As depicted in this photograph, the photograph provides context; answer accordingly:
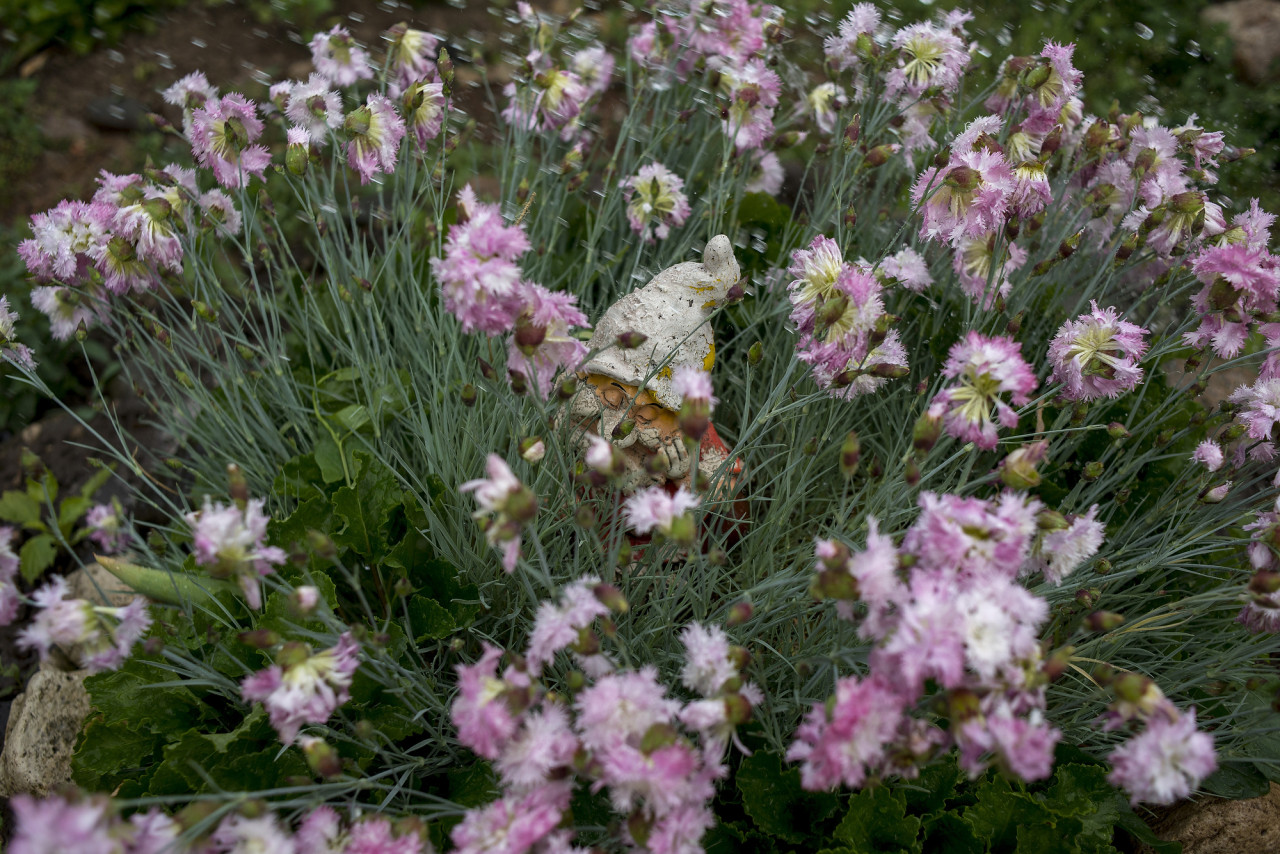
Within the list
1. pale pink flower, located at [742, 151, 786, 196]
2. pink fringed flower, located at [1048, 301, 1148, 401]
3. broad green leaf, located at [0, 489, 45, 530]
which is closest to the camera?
pink fringed flower, located at [1048, 301, 1148, 401]

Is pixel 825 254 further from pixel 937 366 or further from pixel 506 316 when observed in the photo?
pixel 937 366

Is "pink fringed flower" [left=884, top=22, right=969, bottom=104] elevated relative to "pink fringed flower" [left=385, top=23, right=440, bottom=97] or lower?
elevated

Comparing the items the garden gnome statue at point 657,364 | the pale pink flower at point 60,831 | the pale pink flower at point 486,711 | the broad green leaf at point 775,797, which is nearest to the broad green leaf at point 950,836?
the broad green leaf at point 775,797

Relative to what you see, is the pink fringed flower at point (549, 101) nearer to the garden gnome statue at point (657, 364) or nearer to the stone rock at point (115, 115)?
the garden gnome statue at point (657, 364)

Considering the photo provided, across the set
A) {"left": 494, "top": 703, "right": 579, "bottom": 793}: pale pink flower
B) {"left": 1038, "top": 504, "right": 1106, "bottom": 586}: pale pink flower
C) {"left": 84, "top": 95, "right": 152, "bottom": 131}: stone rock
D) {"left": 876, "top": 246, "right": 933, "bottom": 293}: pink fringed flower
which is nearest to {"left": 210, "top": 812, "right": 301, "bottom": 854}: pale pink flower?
{"left": 494, "top": 703, "right": 579, "bottom": 793}: pale pink flower

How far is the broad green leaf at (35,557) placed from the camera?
218cm

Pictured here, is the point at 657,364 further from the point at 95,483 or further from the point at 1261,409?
the point at 95,483

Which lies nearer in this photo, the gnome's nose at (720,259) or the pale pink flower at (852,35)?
the gnome's nose at (720,259)

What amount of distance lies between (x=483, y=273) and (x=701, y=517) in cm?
61

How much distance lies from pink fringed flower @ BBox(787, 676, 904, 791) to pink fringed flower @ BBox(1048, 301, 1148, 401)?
764 mm

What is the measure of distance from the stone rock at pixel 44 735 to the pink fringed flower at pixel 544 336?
1.18m

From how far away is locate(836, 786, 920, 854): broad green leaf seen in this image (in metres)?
1.32

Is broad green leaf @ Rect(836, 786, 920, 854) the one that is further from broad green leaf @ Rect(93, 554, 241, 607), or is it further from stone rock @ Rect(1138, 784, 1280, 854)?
broad green leaf @ Rect(93, 554, 241, 607)

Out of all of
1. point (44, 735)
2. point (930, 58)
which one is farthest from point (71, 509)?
point (930, 58)
